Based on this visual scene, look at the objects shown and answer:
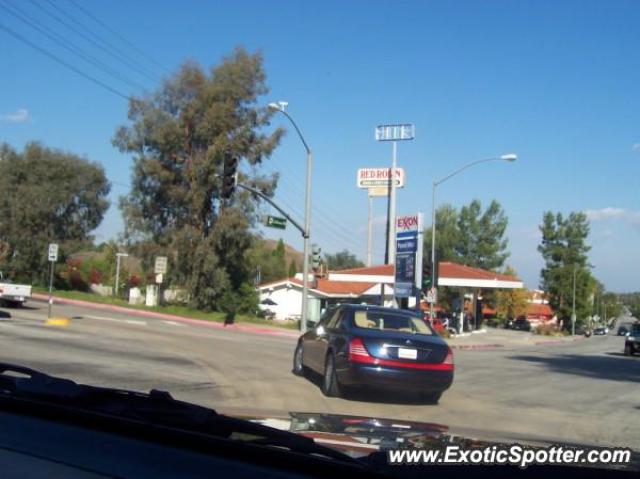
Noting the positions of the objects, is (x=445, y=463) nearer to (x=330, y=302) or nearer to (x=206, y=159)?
(x=206, y=159)

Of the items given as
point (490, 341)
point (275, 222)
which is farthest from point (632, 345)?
point (275, 222)

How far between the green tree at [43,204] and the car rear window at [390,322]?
44176 millimetres

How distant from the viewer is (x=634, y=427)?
10445 mm

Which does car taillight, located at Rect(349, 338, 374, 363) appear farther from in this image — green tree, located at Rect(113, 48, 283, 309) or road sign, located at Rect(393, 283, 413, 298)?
green tree, located at Rect(113, 48, 283, 309)

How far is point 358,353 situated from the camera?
1083 centimetres

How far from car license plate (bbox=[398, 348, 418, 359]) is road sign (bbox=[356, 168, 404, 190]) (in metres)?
55.1

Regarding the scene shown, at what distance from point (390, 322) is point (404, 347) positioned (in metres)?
1.07

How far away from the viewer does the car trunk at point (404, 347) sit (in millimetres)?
10791

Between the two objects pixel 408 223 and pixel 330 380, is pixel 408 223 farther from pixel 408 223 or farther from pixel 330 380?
pixel 330 380

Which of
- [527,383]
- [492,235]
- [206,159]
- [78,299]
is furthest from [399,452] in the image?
[492,235]

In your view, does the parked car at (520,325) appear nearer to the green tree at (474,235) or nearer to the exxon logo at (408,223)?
the green tree at (474,235)

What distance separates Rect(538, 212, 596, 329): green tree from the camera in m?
85.0

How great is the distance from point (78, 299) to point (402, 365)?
3945 cm

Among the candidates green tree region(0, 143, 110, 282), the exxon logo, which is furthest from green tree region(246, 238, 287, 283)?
the exxon logo
